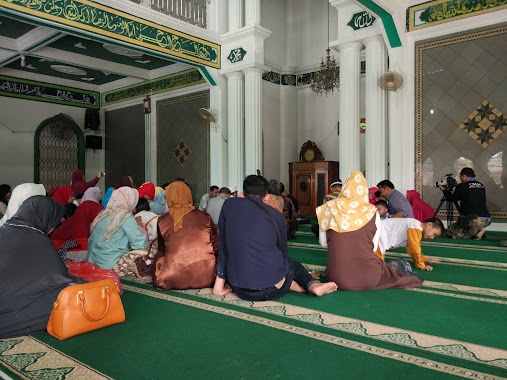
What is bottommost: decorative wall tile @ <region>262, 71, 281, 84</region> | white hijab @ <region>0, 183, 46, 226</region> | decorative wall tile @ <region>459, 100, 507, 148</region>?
white hijab @ <region>0, 183, 46, 226</region>

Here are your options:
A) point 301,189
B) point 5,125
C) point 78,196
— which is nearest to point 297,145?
point 301,189

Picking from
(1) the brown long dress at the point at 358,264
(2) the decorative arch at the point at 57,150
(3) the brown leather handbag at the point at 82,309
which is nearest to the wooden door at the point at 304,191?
(1) the brown long dress at the point at 358,264

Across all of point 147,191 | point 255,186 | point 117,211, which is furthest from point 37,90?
point 255,186

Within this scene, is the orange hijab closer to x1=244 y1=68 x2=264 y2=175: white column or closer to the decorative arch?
x1=244 y1=68 x2=264 y2=175: white column

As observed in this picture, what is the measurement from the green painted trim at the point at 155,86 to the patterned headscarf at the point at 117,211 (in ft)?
16.8

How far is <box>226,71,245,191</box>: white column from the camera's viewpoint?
6.95 metres

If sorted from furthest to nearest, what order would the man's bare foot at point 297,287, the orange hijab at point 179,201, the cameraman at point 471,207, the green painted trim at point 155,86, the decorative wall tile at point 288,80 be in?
the decorative wall tile at point 288,80, the green painted trim at point 155,86, the cameraman at point 471,207, the orange hijab at point 179,201, the man's bare foot at point 297,287

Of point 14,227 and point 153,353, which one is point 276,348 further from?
point 14,227

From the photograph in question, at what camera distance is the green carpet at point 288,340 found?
144 cm

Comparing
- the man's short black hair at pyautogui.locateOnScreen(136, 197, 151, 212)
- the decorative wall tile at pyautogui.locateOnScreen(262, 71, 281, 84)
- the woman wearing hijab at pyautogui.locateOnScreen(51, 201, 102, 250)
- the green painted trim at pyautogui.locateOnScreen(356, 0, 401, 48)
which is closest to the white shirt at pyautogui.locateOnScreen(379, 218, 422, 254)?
the man's short black hair at pyautogui.locateOnScreen(136, 197, 151, 212)

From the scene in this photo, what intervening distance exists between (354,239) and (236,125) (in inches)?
193

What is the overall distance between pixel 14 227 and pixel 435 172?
4.80 meters

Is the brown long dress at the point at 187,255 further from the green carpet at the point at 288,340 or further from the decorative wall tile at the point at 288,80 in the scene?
the decorative wall tile at the point at 288,80

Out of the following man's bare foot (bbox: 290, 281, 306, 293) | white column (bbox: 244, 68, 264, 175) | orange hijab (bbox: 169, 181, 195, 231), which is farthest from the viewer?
white column (bbox: 244, 68, 264, 175)
